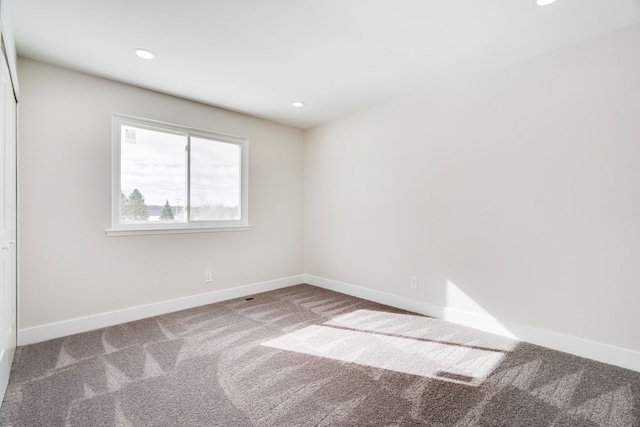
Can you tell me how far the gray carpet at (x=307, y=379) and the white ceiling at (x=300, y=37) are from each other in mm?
2484

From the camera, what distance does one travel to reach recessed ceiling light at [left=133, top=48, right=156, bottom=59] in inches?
98.1

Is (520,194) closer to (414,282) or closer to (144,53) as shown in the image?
(414,282)

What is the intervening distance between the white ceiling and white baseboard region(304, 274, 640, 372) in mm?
2384

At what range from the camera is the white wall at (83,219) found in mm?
2633

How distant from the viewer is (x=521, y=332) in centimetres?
270

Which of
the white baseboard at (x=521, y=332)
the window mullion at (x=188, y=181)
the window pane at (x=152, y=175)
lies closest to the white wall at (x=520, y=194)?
the white baseboard at (x=521, y=332)

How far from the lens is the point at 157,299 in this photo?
3.35 metres

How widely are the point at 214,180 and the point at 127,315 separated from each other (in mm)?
1803

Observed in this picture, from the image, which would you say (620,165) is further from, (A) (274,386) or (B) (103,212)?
(B) (103,212)

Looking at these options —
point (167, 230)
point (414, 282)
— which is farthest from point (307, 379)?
point (167, 230)

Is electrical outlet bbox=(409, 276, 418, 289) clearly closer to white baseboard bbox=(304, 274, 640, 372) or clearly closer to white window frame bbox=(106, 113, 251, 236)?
white baseboard bbox=(304, 274, 640, 372)

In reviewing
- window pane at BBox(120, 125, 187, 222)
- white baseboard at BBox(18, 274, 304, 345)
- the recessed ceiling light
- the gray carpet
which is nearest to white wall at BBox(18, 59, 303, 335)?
white baseboard at BBox(18, 274, 304, 345)

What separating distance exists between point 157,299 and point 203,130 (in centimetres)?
206

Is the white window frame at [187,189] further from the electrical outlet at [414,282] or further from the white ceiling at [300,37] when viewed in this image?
the electrical outlet at [414,282]
